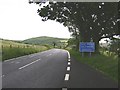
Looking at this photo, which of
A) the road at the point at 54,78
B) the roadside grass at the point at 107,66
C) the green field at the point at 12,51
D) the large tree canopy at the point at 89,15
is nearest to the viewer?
the road at the point at 54,78

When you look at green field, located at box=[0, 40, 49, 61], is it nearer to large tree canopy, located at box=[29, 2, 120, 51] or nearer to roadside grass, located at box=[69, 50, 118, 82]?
large tree canopy, located at box=[29, 2, 120, 51]

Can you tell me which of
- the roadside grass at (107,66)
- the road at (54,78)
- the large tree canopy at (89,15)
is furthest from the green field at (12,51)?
the road at (54,78)

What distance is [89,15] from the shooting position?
33375 millimetres

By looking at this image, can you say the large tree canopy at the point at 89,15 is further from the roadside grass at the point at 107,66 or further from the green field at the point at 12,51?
the roadside grass at the point at 107,66

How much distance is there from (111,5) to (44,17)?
8.71m

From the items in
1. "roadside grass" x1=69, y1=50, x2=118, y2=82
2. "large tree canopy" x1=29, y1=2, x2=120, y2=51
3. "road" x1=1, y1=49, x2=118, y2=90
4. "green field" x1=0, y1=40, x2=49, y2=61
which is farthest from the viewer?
"green field" x1=0, y1=40, x2=49, y2=61

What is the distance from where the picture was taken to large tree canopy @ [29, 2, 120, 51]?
32031 millimetres

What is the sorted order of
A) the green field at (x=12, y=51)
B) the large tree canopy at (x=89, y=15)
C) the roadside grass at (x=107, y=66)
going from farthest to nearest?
1. the green field at (x=12, y=51)
2. the large tree canopy at (x=89, y=15)
3. the roadside grass at (x=107, y=66)

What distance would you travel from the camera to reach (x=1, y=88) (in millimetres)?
9719

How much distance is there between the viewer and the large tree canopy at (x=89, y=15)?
32031mm

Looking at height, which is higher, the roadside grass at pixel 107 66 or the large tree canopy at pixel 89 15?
the large tree canopy at pixel 89 15

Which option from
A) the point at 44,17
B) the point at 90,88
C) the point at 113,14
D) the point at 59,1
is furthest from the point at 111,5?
the point at 90,88

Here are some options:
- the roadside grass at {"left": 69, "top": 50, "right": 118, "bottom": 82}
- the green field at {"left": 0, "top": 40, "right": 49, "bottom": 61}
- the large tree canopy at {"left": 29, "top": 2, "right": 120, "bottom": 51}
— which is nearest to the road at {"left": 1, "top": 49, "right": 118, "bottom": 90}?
the roadside grass at {"left": 69, "top": 50, "right": 118, "bottom": 82}

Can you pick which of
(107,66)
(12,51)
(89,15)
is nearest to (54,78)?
(107,66)
